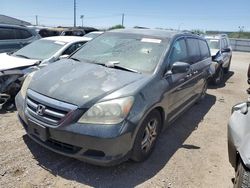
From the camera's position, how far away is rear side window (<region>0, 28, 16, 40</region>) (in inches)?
342

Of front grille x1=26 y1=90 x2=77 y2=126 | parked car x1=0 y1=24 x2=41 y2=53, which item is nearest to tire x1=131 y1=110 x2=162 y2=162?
front grille x1=26 y1=90 x2=77 y2=126

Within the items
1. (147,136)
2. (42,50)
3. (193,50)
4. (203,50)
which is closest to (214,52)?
(203,50)

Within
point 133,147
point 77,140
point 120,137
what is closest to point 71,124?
point 77,140

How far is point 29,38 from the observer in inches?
368

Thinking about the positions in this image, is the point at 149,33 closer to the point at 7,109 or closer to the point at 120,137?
the point at 120,137

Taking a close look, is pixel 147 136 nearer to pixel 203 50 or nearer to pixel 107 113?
pixel 107 113

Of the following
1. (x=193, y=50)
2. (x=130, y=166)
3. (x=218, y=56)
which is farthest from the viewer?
(x=218, y=56)

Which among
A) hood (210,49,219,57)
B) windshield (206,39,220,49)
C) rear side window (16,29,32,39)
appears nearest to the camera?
rear side window (16,29,32,39)

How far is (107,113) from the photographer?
3.18 m

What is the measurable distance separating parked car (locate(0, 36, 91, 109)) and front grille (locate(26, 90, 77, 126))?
85.0 inches

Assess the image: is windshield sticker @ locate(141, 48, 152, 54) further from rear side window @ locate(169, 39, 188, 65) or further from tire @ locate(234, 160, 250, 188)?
tire @ locate(234, 160, 250, 188)

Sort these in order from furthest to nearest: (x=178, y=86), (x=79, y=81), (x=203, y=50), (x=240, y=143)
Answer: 1. (x=203, y=50)
2. (x=178, y=86)
3. (x=79, y=81)
4. (x=240, y=143)

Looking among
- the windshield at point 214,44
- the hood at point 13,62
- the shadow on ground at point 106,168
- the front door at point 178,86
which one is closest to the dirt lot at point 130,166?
the shadow on ground at point 106,168

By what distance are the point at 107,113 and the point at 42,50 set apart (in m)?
4.48
